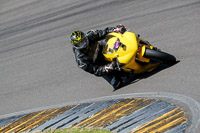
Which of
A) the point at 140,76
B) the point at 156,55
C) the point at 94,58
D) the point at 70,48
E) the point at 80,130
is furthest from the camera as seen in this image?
the point at 70,48

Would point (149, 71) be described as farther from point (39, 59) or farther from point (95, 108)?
point (39, 59)

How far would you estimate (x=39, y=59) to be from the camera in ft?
36.1

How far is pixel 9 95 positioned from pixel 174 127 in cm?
545

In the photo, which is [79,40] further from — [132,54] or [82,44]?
[132,54]

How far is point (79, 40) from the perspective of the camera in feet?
24.0

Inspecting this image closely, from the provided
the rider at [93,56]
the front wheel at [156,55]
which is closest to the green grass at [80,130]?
the rider at [93,56]

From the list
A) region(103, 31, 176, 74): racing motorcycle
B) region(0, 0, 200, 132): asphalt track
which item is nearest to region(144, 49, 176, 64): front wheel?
region(103, 31, 176, 74): racing motorcycle

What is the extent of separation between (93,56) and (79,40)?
54 centimetres

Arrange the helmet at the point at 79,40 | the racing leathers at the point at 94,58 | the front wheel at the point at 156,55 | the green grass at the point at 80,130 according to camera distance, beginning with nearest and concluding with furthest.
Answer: the green grass at the point at 80,130
the front wheel at the point at 156,55
the helmet at the point at 79,40
the racing leathers at the point at 94,58

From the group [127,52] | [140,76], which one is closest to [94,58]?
[127,52]

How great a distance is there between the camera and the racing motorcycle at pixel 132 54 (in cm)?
710

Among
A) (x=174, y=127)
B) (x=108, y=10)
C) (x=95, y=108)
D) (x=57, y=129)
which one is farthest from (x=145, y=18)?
(x=174, y=127)

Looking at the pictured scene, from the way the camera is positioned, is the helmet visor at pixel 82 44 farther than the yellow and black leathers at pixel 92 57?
No

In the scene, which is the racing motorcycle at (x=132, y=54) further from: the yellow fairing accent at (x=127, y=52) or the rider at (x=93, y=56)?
the rider at (x=93, y=56)
